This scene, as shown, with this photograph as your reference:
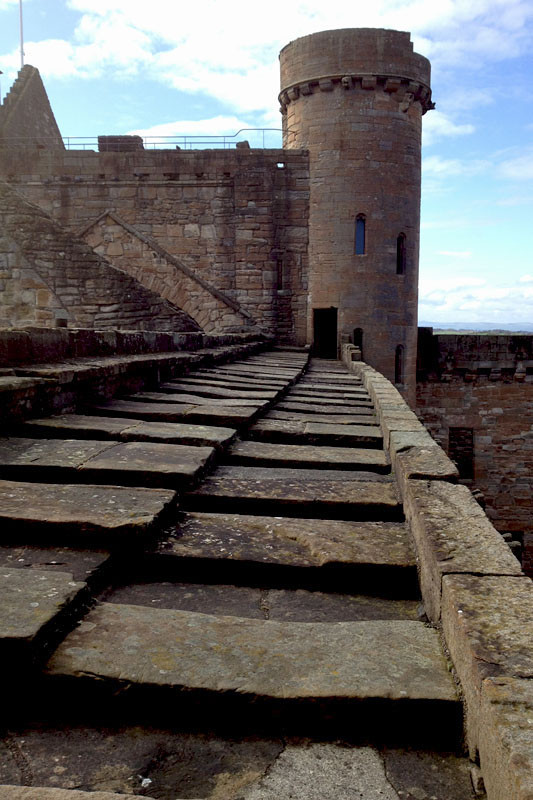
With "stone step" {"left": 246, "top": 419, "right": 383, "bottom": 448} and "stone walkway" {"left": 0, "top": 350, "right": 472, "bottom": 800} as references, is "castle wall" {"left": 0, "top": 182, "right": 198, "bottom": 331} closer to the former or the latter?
"stone step" {"left": 246, "top": 419, "right": 383, "bottom": 448}

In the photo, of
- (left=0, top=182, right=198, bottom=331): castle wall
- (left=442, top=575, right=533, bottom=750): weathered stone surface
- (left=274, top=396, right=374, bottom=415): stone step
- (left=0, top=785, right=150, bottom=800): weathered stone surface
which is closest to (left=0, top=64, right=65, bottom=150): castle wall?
(left=0, top=182, right=198, bottom=331): castle wall

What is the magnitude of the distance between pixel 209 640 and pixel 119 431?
1758 mm

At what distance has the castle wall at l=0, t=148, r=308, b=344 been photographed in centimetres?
1556

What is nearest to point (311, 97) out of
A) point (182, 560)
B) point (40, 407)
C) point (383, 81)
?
point (383, 81)

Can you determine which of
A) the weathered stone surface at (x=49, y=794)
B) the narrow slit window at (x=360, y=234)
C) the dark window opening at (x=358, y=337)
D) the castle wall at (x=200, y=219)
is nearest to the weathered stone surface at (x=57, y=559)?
the weathered stone surface at (x=49, y=794)

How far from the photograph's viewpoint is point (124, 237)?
52.2 feet

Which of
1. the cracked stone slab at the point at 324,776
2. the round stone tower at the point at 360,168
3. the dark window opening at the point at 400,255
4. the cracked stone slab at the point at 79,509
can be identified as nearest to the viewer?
the cracked stone slab at the point at 324,776

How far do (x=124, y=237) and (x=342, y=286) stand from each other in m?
5.66

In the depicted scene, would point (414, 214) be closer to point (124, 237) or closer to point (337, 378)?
point (124, 237)

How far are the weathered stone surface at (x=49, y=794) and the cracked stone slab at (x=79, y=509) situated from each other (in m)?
0.85

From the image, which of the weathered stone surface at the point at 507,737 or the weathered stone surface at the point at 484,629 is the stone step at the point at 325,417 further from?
the weathered stone surface at the point at 507,737

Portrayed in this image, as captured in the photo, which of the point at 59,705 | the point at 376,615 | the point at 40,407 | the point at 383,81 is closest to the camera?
the point at 59,705

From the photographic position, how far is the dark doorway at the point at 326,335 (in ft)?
55.4

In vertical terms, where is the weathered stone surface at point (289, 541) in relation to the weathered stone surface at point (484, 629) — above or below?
below
